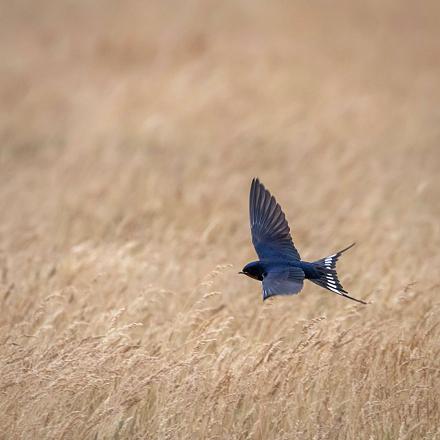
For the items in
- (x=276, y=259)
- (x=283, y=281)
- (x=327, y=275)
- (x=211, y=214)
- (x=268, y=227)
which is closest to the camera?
(x=283, y=281)

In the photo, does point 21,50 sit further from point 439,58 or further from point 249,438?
point 249,438

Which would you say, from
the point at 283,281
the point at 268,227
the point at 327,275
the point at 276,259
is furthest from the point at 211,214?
the point at 283,281

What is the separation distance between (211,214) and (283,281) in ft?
14.0

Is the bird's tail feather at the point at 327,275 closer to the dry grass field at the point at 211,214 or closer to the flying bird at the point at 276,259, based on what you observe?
the flying bird at the point at 276,259

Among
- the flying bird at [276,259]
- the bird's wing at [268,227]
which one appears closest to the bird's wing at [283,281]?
the flying bird at [276,259]

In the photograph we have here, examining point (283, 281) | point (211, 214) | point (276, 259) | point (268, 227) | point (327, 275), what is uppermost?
point (211, 214)

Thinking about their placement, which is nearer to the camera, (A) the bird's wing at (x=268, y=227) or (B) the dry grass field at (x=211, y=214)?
(B) the dry grass field at (x=211, y=214)

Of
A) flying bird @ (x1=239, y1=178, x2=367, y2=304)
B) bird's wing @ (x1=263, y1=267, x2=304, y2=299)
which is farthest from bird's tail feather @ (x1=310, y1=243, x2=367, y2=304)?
bird's wing @ (x1=263, y1=267, x2=304, y2=299)

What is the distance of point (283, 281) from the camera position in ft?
15.2

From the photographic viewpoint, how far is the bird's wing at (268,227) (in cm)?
546

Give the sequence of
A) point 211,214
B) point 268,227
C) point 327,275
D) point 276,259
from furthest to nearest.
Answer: point 211,214, point 268,227, point 276,259, point 327,275

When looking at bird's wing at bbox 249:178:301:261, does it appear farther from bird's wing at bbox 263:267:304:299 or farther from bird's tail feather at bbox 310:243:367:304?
bird's wing at bbox 263:267:304:299

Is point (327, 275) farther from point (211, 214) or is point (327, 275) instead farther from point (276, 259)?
point (211, 214)

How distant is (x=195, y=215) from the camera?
350 inches
